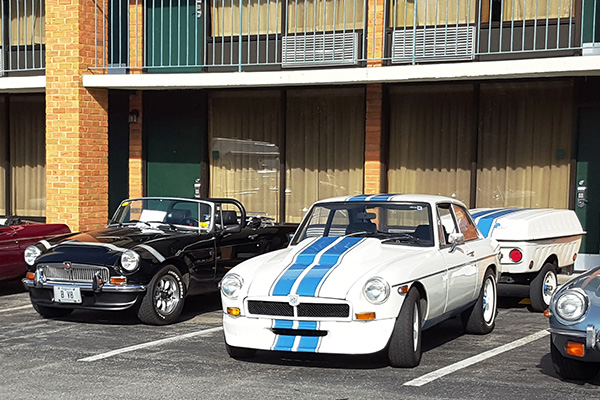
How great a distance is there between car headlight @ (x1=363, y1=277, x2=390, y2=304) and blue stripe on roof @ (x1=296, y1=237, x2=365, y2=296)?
1.24ft

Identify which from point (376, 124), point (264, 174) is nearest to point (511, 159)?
point (376, 124)

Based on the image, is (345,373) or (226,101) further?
(226,101)

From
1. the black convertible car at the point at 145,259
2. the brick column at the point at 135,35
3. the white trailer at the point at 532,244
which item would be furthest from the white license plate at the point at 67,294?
the brick column at the point at 135,35

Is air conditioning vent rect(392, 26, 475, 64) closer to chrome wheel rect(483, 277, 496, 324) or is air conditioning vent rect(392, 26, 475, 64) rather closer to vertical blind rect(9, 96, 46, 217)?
chrome wheel rect(483, 277, 496, 324)

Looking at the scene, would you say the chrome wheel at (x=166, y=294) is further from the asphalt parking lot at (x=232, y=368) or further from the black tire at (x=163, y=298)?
the asphalt parking lot at (x=232, y=368)

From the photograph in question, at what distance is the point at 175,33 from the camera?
614 inches

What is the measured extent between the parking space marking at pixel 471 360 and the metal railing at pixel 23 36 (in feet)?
36.4

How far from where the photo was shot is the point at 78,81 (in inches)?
555

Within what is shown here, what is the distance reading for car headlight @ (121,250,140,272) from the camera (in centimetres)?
868

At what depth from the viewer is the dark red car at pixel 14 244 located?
10.7m

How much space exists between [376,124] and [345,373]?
7.76m

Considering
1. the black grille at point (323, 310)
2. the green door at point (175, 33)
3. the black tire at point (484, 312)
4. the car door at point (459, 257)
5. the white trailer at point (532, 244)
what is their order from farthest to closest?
the green door at point (175, 33) < the white trailer at point (532, 244) < the black tire at point (484, 312) < the car door at point (459, 257) < the black grille at point (323, 310)

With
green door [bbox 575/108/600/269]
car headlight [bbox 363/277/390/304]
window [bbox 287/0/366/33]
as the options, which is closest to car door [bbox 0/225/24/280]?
car headlight [bbox 363/277/390/304]

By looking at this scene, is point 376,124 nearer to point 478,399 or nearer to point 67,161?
point 67,161
